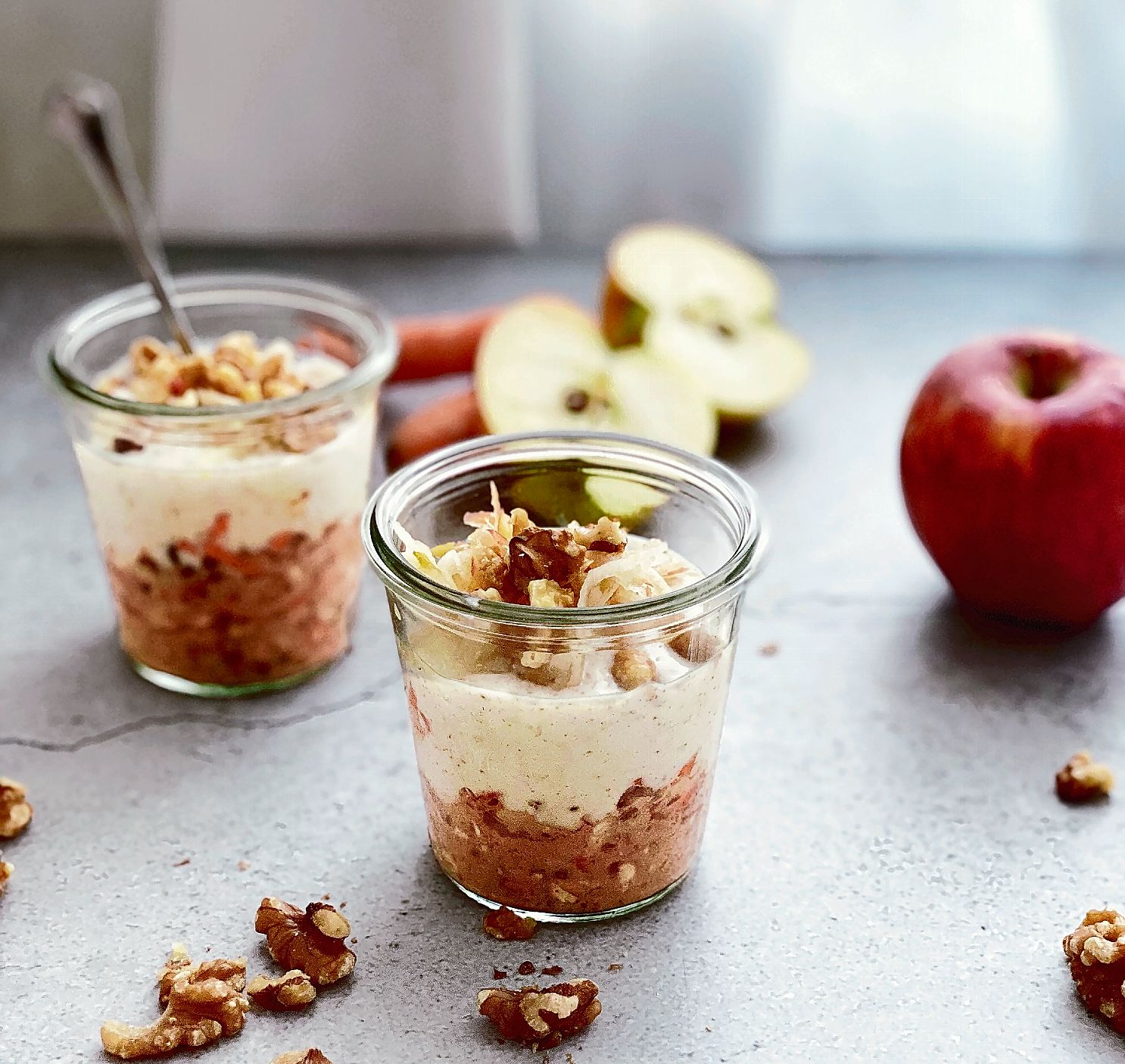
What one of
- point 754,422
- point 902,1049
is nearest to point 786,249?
→ point 754,422

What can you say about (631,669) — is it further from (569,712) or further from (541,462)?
(541,462)

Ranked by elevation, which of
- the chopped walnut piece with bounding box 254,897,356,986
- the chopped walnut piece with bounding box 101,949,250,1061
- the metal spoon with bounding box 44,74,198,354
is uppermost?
the metal spoon with bounding box 44,74,198,354

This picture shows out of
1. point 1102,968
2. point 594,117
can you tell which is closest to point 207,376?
point 1102,968

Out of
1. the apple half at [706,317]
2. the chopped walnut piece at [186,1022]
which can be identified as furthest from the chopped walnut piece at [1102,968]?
the apple half at [706,317]

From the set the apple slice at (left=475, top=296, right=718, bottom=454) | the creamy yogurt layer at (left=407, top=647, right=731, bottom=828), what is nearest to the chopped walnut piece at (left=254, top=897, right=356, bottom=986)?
→ the creamy yogurt layer at (left=407, top=647, right=731, bottom=828)

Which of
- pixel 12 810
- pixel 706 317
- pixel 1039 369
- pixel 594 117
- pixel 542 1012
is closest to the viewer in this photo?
pixel 542 1012

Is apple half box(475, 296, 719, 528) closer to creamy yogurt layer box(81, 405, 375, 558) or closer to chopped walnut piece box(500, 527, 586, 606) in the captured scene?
creamy yogurt layer box(81, 405, 375, 558)
